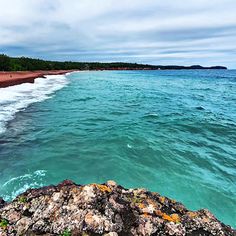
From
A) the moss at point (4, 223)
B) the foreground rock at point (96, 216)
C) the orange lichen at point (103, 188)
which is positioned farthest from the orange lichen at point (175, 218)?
the moss at point (4, 223)

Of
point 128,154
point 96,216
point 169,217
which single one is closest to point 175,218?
point 169,217

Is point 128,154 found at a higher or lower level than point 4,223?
lower

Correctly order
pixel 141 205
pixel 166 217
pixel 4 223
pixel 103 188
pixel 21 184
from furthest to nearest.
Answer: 1. pixel 21 184
2. pixel 103 188
3. pixel 141 205
4. pixel 166 217
5. pixel 4 223

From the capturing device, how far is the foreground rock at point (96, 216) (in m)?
4.04

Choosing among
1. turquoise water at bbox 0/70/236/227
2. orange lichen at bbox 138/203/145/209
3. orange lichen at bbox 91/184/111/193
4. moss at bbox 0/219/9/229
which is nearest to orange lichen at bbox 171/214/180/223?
orange lichen at bbox 138/203/145/209

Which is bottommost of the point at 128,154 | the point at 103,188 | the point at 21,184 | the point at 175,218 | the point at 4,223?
the point at 128,154

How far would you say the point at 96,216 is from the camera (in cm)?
418

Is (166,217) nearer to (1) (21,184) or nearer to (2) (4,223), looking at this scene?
(2) (4,223)

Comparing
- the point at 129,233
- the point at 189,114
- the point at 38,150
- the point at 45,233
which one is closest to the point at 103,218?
the point at 129,233

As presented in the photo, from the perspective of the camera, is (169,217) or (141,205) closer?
(169,217)

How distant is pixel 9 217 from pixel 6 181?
441 cm

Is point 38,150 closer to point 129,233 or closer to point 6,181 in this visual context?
point 6,181

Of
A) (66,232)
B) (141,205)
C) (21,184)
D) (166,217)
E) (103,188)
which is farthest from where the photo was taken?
(21,184)

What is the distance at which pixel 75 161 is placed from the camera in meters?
10.2
